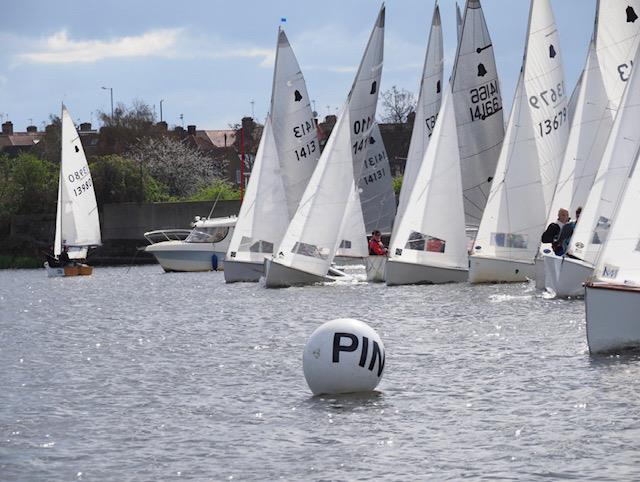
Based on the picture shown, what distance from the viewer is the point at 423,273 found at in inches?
1377

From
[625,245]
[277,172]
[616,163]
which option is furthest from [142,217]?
[625,245]

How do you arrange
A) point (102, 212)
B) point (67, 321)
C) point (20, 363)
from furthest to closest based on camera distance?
point (102, 212) < point (67, 321) < point (20, 363)

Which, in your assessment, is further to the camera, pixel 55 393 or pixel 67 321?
pixel 67 321

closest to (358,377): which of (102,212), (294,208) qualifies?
(294,208)

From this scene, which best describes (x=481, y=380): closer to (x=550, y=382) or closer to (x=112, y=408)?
(x=550, y=382)

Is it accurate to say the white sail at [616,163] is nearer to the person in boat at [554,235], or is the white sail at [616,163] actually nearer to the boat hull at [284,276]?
the person in boat at [554,235]

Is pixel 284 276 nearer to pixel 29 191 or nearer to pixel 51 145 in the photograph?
pixel 29 191

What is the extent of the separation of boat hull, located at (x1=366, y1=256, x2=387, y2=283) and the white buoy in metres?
23.2

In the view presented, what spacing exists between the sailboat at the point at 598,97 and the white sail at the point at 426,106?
799 centimetres

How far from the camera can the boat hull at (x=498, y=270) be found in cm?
3409

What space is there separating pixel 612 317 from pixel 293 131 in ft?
90.9

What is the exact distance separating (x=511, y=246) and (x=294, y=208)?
11.3 meters

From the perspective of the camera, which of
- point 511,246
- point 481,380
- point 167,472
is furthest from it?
point 511,246

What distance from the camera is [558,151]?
36.0 meters
